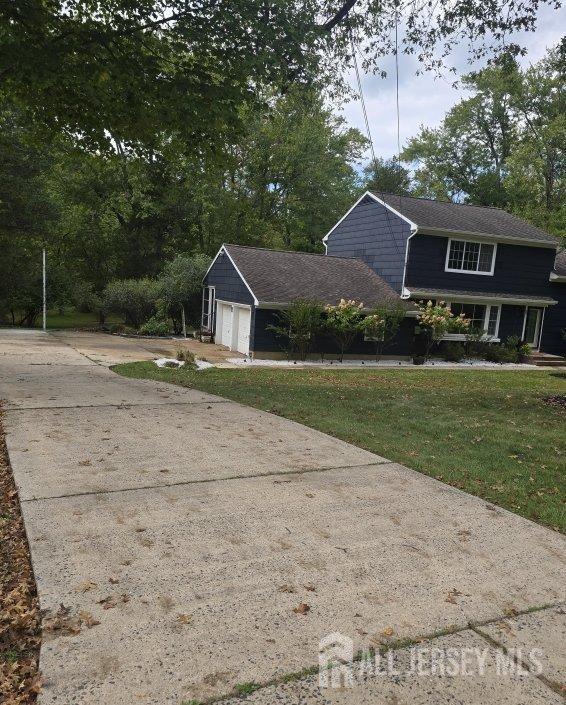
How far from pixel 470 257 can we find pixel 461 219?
163 centimetres

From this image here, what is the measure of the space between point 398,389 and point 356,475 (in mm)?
6465

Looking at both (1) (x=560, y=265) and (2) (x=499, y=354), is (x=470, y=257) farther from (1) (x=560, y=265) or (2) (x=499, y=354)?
(1) (x=560, y=265)

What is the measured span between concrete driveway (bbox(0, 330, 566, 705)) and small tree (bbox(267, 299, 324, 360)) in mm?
10382

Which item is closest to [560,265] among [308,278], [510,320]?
[510,320]

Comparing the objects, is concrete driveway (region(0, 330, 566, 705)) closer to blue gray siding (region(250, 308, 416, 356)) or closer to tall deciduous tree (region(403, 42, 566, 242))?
blue gray siding (region(250, 308, 416, 356))

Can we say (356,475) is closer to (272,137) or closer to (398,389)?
(398,389)

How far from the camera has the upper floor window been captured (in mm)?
19500

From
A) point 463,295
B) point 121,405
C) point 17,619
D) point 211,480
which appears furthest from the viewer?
point 463,295

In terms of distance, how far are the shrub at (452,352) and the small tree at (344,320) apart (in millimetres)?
4273

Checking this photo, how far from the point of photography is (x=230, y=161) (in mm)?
10953

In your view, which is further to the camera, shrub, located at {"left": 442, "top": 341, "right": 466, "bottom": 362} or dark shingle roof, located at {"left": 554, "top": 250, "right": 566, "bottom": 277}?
dark shingle roof, located at {"left": 554, "top": 250, "right": 566, "bottom": 277}

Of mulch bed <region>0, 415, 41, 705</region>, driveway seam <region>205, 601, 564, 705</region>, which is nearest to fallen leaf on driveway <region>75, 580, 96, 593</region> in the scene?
mulch bed <region>0, 415, 41, 705</region>

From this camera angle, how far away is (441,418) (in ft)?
28.2

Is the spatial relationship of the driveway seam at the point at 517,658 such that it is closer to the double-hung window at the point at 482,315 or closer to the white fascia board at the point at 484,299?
the white fascia board at the point at 484,299
